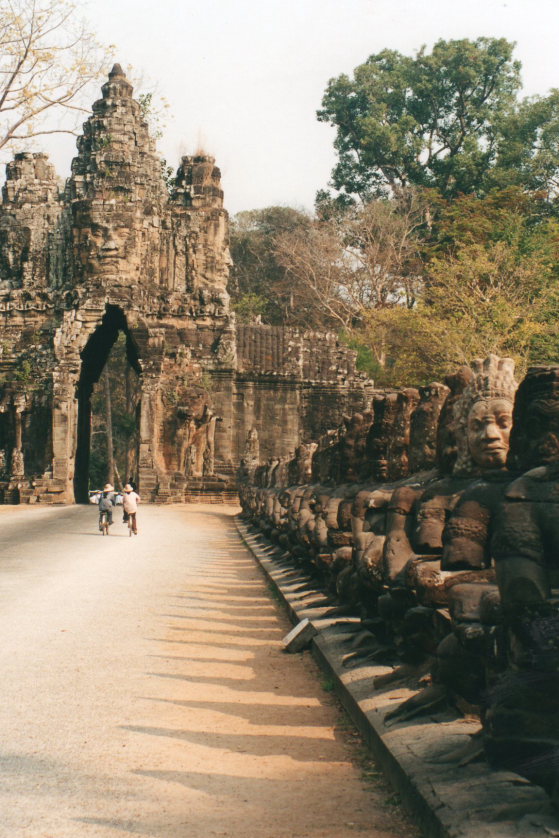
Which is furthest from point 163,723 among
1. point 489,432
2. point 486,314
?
point 486,314

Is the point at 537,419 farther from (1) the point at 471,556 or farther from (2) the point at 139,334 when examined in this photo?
(2) the point at 139,334

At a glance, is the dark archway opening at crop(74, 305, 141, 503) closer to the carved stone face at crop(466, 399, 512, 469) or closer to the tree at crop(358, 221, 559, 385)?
the tree at crop(358, 221, 559, 385)

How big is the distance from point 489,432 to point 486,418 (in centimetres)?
21

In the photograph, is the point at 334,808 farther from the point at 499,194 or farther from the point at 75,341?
the point at 499,194

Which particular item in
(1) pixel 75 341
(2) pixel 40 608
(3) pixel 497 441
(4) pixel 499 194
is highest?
(4) pixel 499 194

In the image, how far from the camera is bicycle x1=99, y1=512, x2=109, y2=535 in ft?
73.7

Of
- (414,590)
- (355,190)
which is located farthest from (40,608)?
(355,190)

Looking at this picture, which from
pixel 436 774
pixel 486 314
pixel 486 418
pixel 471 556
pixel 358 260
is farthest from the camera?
pixel 358 260

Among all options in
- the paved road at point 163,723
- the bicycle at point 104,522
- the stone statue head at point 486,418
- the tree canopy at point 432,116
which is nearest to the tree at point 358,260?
the tree canopy at point 432,116

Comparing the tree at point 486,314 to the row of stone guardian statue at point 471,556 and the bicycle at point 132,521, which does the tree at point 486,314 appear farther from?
the row of stone guardian statue at point 471,556

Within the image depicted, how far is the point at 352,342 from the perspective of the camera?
4941 cm

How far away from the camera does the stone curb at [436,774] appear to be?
348 centimetres

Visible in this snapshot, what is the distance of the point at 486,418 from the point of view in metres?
5.81

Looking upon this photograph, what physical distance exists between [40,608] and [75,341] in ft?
105
